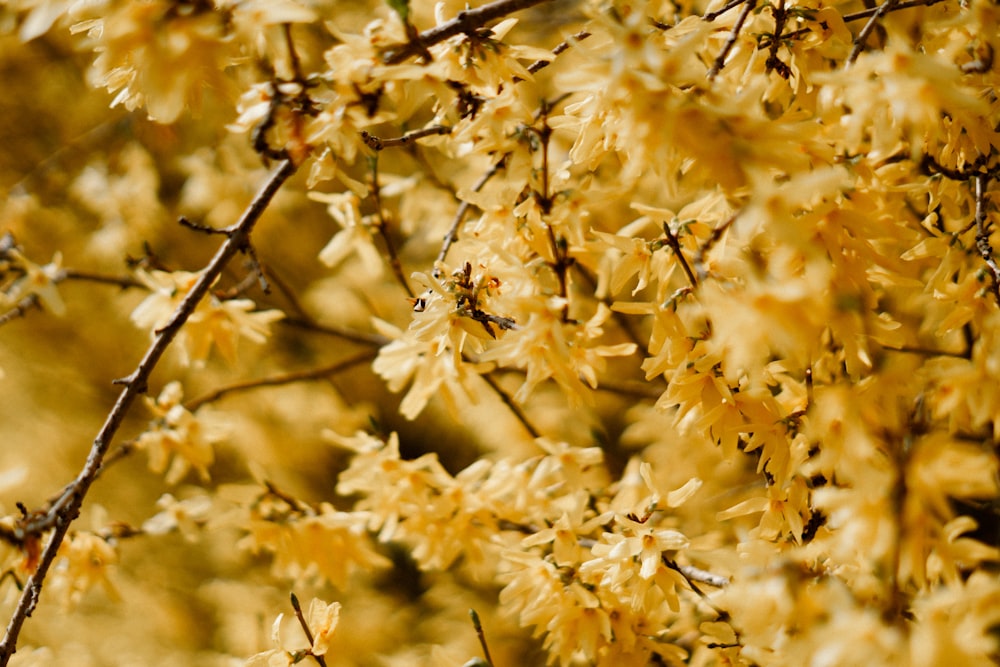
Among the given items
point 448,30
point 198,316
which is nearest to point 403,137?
point 448,30

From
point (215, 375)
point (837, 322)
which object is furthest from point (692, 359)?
point (215, 375)

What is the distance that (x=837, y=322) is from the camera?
2.70ft

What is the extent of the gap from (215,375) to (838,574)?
3094 millimetres

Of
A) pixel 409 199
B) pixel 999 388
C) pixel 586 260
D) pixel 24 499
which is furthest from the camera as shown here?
pixel 24 499

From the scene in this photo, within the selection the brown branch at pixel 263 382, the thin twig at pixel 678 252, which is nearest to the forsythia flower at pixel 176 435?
the brown branch at pixel 263 382

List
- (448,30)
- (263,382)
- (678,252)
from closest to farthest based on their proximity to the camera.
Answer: (448,30), (678,252), (263,382)

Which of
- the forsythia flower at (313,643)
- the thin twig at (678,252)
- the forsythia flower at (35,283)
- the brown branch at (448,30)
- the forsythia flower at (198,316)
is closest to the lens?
the brown branch at (448,30)

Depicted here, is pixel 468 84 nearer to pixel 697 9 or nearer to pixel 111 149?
pixel 697 9

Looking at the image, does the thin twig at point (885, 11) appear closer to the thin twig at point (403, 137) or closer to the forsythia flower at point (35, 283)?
the thin twig at point (403, 137)

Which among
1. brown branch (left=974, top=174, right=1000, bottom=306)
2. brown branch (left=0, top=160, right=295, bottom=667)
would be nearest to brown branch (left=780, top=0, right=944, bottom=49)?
brown branch (left=974, top=174, right=1000, bottom=306)

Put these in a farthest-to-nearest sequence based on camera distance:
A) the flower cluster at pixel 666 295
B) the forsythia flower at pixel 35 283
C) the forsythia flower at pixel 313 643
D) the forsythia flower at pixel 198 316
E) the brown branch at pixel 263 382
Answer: the brown branch at pixel 263 382 → the forsythia flower at pixel 35 283 → the forsythia flower at pixel 198 316 → the forsythia flower at pixel 313 643 → the flower cluster at pixel 666 295

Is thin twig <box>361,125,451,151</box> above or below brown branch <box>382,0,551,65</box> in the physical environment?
below

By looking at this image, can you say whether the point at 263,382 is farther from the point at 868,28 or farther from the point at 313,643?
the point at 868,28

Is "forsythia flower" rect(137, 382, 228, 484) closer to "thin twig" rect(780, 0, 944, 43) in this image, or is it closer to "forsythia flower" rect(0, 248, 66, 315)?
"forsythia flower" rect(0, 248, 66, 315)
